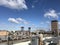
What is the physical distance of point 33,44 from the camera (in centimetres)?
779

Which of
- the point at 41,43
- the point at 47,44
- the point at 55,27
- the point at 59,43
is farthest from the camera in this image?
the point at 55,27

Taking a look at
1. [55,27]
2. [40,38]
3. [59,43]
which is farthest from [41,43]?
[55,27]

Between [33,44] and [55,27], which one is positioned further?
[55,27]

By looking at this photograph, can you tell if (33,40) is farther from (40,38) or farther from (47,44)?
(47,44)

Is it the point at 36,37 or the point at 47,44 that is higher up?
the point at 36,37

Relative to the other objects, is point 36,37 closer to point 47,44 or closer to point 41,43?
point 41,43

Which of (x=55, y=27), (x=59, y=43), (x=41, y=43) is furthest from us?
(x=55, y=27)

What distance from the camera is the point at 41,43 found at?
8430 millimetres

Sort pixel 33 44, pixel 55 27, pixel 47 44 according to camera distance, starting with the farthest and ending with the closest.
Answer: pixel 55 27 < pixel 47 44 < pixel 33 44

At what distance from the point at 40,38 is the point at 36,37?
0.37m

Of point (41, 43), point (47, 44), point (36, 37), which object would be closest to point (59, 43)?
point (47, 44)

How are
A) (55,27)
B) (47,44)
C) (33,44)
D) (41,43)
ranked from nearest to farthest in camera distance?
(33,44)
(41,43)
(47,44)
(55,27)

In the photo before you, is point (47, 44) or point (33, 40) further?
point (47, 44)

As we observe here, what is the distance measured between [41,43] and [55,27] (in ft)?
322
